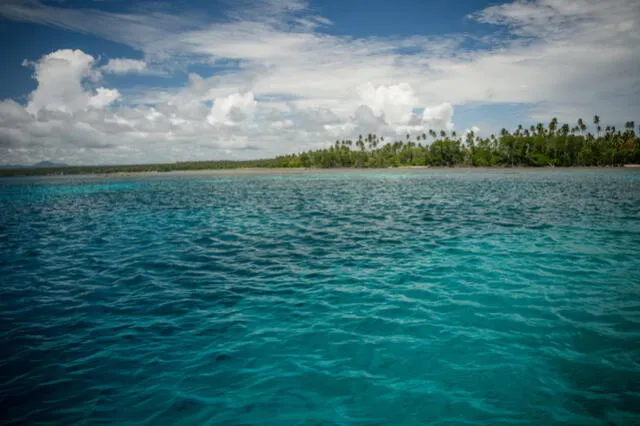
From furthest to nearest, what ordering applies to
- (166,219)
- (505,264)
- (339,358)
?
(166,219) < (505,264) < (339,358)

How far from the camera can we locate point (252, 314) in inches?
455

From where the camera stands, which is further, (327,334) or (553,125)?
(553,125)

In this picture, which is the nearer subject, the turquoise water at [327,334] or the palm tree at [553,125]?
the turquoise water at [327,334]

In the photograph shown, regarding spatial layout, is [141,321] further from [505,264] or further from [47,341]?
[505,264]

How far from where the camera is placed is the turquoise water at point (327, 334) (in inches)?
285

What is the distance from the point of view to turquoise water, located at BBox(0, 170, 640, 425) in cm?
723

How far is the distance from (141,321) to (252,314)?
3.49 meters

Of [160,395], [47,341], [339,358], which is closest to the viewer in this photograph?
[160,395]

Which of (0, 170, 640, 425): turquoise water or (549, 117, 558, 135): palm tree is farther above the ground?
(549, 117, 558, 135): palm tree

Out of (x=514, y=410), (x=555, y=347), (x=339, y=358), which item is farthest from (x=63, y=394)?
(x=555, y=347)

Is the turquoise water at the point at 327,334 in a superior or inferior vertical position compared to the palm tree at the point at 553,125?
inferior

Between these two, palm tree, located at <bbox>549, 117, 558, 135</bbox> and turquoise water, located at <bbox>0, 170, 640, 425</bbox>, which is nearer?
turquoise water, located at <bbox>0, 170, 640, 425</bbox>

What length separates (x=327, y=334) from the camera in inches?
400

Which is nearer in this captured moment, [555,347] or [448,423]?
[448,423]
